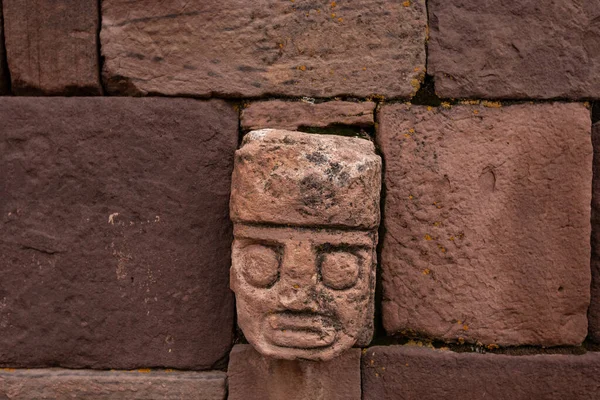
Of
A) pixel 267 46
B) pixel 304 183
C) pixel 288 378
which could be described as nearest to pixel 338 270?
pixel 304 183

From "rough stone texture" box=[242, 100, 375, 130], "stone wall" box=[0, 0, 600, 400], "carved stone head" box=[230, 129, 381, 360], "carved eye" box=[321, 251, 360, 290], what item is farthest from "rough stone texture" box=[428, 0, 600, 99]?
"carved eye" box=[321, 251, 360, 290]

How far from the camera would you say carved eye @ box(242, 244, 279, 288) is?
1.41 meters

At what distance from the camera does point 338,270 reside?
4.58 feet

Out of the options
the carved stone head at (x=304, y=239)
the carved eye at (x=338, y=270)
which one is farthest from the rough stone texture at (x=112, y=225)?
the carved eye at (x=338, y=270)

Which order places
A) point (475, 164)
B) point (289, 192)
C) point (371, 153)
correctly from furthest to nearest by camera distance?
point (475, 164) → point (371, 153) → point (289, 192)

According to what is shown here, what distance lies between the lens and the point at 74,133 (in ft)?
5.42

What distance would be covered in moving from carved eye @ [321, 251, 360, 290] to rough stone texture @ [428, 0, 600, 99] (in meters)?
0.71

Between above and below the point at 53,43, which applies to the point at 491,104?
below

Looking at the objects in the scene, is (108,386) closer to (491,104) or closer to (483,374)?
(483,374)

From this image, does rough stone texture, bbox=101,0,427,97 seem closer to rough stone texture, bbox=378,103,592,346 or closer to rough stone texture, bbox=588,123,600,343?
rough stone texture, bbox=378,103,592,346

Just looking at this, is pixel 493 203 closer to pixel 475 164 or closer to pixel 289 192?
pixel 475 164

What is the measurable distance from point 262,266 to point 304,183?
279 millimetres

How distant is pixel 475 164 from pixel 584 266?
1.73ft

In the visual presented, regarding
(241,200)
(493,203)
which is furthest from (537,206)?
(241,200)
